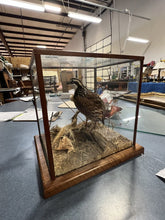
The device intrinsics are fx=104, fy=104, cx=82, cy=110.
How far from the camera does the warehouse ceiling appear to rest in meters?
3.22

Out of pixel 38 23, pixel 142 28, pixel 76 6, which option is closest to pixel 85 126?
pixel 142 28

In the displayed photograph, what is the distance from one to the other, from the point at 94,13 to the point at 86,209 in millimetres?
4807

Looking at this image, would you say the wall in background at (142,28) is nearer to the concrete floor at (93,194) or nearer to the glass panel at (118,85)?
the glass panel at (118,85)

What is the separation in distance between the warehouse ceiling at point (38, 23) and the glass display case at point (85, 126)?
3052 millimetres

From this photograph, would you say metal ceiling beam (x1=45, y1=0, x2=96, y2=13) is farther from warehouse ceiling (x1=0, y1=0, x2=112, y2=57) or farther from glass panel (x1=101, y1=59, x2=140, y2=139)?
glass panel (x1=101, y1=59, x2=140, y2=139)

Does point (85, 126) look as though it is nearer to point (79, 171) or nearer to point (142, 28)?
point (79, 171)

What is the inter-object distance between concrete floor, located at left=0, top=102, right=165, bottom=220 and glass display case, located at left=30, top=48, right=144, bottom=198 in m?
0.04

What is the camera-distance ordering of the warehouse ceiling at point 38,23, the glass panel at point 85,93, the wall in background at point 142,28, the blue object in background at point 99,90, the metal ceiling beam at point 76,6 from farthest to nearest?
1. the warehouse ceiling at point 38,23
2. the metal ceiling beam at point 76,6
3. the wall in background at point 142,28
4. the blue object in background at point 99,90
5. the glass panel at point 85,93

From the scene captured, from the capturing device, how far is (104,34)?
11.3 feet

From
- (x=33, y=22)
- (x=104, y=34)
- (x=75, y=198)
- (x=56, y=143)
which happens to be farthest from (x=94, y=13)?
(x=75, y=198)

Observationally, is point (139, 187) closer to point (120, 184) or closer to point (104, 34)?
point (120, 184)

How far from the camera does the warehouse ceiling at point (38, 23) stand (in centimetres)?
322

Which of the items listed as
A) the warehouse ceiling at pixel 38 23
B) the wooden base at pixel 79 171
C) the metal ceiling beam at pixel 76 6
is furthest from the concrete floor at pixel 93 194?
the metal ceiling beam at pixel 76 6

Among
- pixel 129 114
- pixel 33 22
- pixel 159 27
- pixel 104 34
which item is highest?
pixel 33 22
